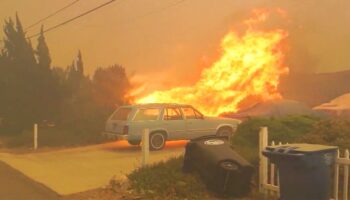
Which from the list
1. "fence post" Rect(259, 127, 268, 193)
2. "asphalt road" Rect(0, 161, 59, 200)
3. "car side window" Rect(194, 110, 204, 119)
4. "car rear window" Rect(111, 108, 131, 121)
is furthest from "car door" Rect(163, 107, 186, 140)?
"fence post" Rect(259, 127, 268, 193)

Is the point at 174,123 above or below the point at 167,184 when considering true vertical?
above

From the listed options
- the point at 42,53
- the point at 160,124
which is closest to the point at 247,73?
the point at 160,124

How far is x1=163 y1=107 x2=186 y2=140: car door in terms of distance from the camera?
52.3ft

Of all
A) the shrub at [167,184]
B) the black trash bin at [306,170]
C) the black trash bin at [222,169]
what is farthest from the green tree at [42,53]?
the black trash bin at [306,170]

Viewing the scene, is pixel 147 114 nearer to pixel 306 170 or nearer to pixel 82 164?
pixel 82 164

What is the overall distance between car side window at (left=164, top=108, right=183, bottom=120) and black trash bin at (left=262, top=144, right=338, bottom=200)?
8.92m

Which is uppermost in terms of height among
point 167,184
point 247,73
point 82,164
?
point 247,73

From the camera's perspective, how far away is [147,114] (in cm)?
A: 1584

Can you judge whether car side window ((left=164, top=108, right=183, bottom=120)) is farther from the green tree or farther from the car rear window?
the green tree

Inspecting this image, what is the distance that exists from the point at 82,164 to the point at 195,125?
4668 mm

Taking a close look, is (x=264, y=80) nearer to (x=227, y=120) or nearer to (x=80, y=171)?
(x=227, y=120)

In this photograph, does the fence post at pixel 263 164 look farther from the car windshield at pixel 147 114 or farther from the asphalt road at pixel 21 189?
the car windshield at pixel 147 114

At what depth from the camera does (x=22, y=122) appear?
74.6 feet

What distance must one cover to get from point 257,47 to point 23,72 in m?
11.1
